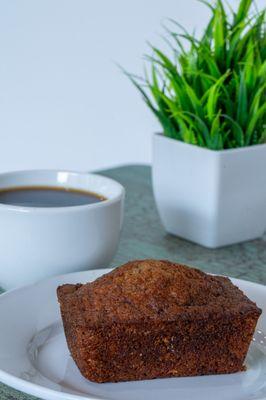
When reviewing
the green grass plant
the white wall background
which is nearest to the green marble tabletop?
the green grass plant

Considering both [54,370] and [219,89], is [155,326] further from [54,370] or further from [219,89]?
[219,89]

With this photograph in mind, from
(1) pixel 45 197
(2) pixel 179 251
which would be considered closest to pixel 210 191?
(2) pixel 179 251

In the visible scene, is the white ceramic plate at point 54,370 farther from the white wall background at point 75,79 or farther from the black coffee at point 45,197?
the white wall background at point 75,79

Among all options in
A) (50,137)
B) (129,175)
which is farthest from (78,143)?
(129,175)

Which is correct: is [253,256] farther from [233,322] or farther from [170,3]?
[170,3]

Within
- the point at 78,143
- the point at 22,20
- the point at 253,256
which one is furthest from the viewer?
the point at 78,143

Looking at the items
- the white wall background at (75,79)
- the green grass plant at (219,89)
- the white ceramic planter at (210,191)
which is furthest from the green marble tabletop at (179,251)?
the white wall background at (75,79)
